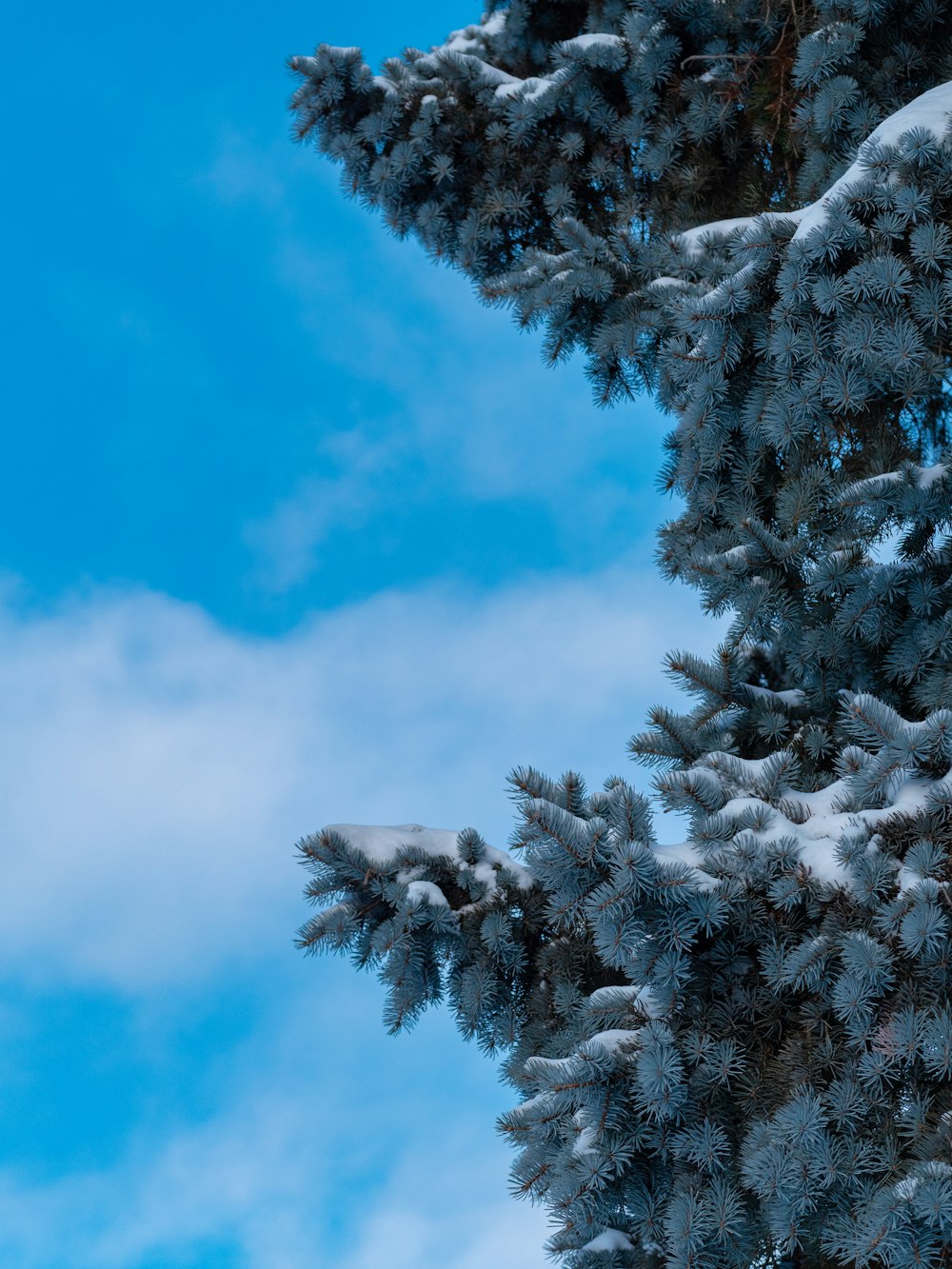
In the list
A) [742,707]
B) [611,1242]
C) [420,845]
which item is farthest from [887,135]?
[611,1242]

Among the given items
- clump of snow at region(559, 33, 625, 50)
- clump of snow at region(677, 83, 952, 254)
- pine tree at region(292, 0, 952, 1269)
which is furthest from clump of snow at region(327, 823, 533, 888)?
clump of snow at region(559, 33, 625, 50)

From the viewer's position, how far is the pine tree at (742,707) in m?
2.42

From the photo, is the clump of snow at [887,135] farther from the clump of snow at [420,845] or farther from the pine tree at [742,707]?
the clump of snow at [420,845]

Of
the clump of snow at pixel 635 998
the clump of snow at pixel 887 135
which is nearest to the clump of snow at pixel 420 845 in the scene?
the clump of snow at pixel 635 998

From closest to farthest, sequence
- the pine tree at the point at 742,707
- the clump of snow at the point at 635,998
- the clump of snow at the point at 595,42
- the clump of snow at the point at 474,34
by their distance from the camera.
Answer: the pine tree at the point at 742,707 → the clump of snow at the point at 635,998 → the clump of snow at the point at 595,42 → the clump of snow at the point at 474,34

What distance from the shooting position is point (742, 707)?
3533mm

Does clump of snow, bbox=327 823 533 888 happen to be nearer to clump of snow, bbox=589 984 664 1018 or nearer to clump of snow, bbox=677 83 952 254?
clump of snow, bbox=589 984 664 1018

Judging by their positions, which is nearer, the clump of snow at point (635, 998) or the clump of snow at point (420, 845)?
the clump of snow at point (635, 998)

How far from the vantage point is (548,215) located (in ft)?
16.9

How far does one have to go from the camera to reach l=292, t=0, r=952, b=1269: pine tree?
2416 mm

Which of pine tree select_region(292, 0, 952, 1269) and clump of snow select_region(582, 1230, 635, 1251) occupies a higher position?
pine tree select_region(292, 0, 952, 1269)

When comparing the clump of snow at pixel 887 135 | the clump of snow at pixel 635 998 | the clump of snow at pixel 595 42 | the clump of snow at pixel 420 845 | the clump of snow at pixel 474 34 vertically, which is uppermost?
the clump of snow at pixel 474 34

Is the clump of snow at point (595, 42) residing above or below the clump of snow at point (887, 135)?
above

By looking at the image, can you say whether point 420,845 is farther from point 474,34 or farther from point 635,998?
point 474,34
